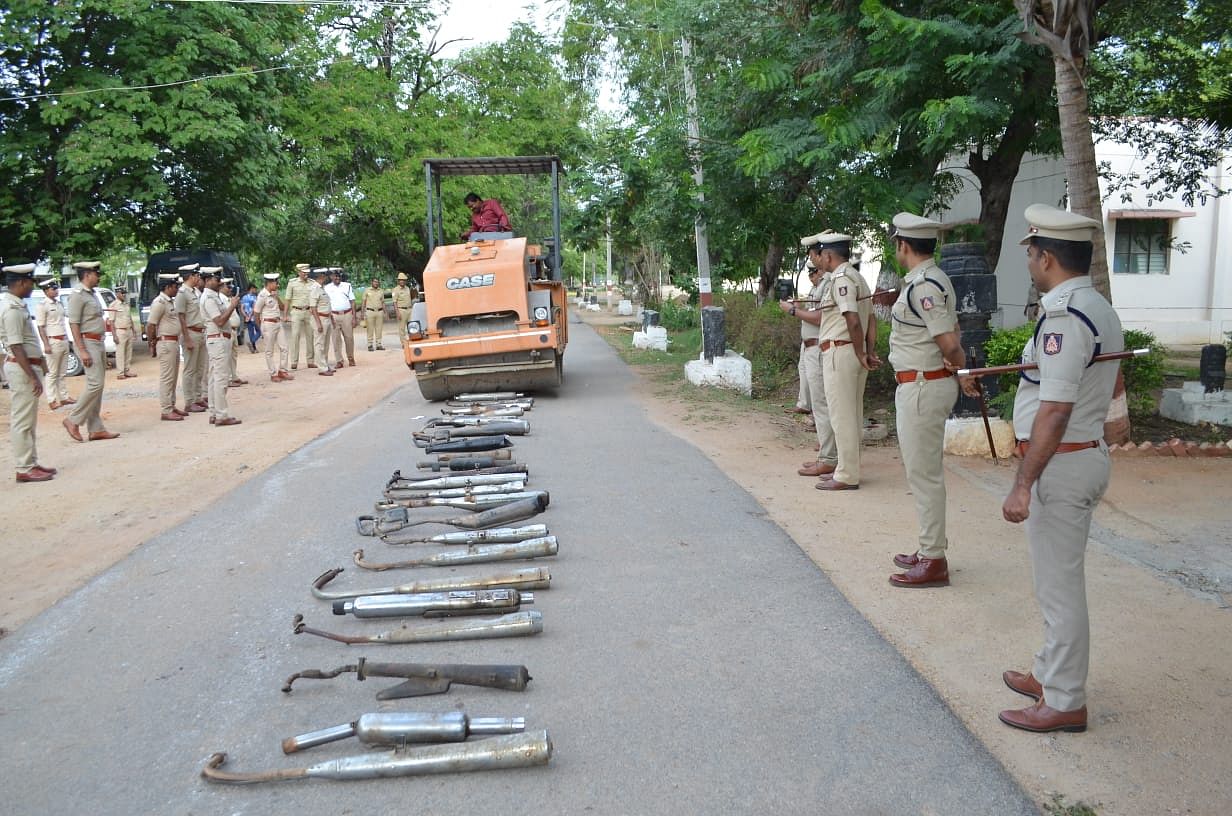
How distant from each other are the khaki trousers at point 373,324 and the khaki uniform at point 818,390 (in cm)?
1618

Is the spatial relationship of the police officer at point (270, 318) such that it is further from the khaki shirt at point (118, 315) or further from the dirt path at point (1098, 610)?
the dirt path at point (1098, 610)

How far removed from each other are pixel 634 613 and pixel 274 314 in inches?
548

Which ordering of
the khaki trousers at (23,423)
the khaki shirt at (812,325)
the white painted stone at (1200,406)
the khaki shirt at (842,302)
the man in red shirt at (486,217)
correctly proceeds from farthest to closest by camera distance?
1. the man in red shirt at (486,217)
2. the white painted stone at (1200,406)
3. the khaki trousers at (23,423)
4. the khaki shirt at (812,325)
5. the khaki shirt at (842,302)

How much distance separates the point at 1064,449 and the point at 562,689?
2.15 meters

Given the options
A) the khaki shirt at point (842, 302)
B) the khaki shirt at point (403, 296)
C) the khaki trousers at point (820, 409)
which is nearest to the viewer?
the khaki shirt at point (842, 302)

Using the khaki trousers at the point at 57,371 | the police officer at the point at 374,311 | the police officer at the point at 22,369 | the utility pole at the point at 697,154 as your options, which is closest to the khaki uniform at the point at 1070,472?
the police officer at the point at 22,369

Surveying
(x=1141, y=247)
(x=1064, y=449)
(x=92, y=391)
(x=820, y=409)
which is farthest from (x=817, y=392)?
(x=1141, y=247)

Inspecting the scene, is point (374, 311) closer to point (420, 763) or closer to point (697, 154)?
point (697, 154)

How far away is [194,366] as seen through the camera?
12.6 m

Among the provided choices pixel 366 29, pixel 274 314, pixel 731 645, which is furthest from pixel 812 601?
pixel 366 29

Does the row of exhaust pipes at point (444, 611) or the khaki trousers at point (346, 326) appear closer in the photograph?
the row of exhaust pipes at point (444, 611)

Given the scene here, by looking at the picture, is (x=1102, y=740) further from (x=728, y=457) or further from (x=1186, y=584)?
(x=728, y=457)

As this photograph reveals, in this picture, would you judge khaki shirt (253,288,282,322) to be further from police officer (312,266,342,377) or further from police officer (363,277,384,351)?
police officer (363,277,384,351)

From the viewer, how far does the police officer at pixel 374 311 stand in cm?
2247
